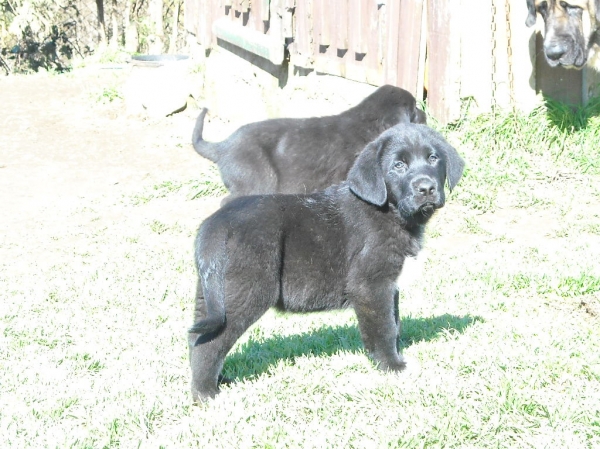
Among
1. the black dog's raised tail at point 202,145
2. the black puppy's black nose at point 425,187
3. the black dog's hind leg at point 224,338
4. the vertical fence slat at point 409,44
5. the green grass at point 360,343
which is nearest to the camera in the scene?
the green grass at point 360,343

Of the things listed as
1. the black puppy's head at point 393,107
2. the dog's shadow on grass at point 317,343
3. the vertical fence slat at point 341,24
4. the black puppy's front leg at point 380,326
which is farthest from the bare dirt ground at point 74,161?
the black puppy's front leg at point 380,326

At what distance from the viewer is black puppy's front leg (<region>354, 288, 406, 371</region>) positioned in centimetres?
471

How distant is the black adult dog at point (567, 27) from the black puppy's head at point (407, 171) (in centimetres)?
369

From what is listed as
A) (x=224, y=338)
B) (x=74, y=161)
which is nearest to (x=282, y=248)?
(x=224, y=338)

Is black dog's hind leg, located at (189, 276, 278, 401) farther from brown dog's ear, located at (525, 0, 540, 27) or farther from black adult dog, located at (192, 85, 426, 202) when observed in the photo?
brown dog's ear, located at (525, 0, 540, 27)

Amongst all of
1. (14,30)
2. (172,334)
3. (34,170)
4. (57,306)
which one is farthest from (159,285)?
(14,30)

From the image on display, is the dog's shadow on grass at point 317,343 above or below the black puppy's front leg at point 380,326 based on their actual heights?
below

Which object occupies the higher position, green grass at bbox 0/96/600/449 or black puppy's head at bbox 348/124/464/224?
black puppy's head at bbox 348/124/464/224

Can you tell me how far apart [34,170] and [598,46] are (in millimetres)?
7563

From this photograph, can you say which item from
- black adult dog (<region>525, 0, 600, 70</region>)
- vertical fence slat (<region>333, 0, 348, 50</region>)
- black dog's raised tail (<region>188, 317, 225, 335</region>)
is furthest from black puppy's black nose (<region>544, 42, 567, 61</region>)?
black dog's raised tail (<region>188, 317, 225, 335</region>)

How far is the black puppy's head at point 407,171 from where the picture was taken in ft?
15.5

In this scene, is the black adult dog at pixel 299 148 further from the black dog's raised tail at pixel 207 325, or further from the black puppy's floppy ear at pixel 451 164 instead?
the black dog's raised tail at pixel 207 325

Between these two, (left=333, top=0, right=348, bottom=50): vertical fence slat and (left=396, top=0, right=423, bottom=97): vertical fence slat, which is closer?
(left=396, top=0, right=423, bottom=97): vertical fence slat

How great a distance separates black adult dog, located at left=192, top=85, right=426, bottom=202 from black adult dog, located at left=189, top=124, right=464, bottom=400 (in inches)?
108
